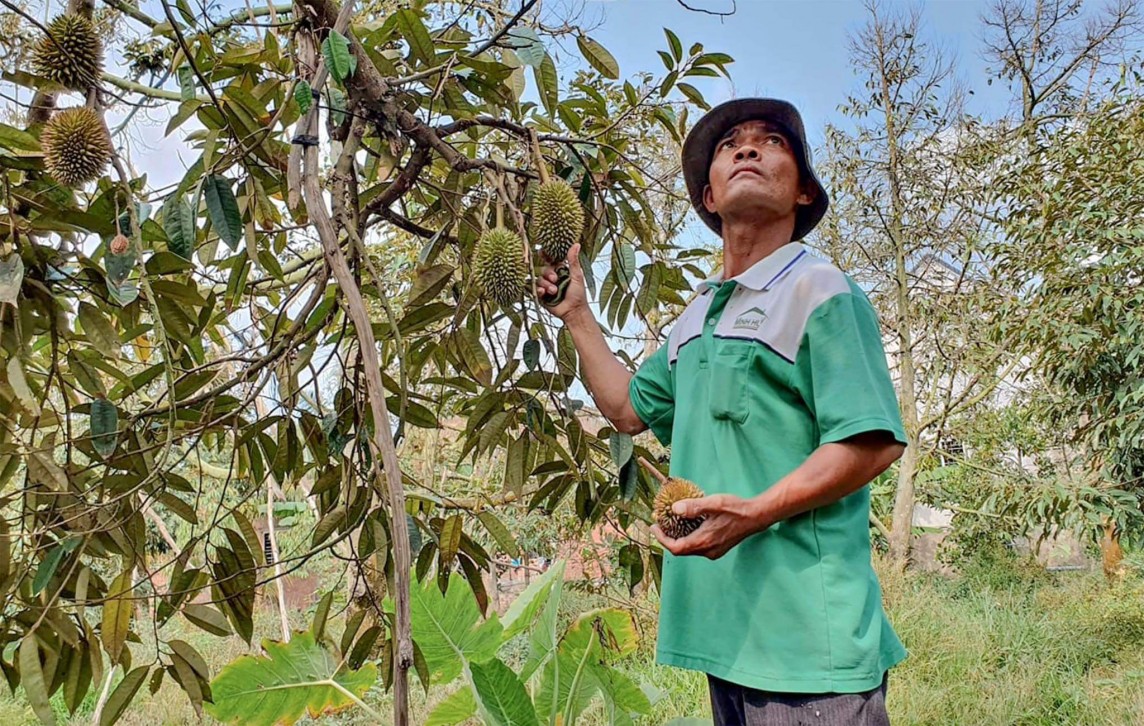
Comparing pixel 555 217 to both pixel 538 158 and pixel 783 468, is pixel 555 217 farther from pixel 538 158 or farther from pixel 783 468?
pixel 783 468

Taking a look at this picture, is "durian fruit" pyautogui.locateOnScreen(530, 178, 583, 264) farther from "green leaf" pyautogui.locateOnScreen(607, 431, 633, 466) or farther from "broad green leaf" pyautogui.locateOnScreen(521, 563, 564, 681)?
"broad green leaf" pyautogui.locateOnScreen(521, 563, 564, 681)

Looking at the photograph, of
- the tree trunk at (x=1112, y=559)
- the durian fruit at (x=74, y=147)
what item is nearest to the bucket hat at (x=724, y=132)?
the durian fruit at (x=74, y=147)

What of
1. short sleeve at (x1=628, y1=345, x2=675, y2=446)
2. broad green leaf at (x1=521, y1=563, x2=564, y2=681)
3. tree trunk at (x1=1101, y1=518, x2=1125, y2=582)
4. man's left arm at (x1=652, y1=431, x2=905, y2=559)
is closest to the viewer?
man's left arm at (x1=652, y1=431, x2=905, y2=559)

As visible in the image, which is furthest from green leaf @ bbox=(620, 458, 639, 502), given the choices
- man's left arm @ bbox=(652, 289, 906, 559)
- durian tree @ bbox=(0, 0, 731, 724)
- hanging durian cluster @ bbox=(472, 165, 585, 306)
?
hanging durian cluster @ bbox=(472, 165, 585, 306)

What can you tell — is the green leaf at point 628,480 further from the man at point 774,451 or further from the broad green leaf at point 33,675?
the broad green leaf at point 33,675

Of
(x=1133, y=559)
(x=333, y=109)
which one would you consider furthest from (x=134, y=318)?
(x=1133, y=559)

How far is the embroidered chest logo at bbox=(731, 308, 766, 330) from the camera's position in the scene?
0.93m

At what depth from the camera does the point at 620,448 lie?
3.33 ft

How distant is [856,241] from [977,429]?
154 cm

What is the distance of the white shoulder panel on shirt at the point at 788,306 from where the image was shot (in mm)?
897

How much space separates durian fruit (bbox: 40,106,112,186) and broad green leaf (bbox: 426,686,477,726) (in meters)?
0.83

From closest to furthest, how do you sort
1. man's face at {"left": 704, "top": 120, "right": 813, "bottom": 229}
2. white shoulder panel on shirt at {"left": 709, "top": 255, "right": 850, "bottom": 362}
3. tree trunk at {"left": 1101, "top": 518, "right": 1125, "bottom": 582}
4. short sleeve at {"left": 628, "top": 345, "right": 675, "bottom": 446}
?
white shoulder panel on shirt at {"left": 709, "top": 255, "right": 850, "bottom": 362} → man's face at {"left": 704, "top": 120, "right": 813, "bottom": 229} → short sleeve at {"left": 628, "top": 345, "right": 675, "bottom": 446} → tree trunk at {"left": 1101, "top": 518, "right": 1125, "bottom": 582}

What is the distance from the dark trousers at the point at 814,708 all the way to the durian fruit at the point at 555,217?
0.54 metres

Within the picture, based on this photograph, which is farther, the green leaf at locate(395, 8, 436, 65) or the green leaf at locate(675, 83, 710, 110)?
the green leaf at locate(675, 83, 710, 110)
